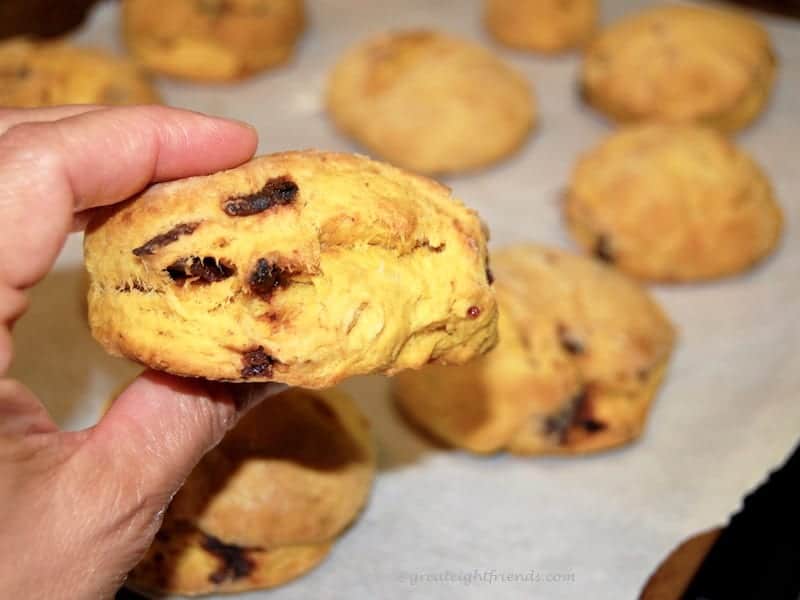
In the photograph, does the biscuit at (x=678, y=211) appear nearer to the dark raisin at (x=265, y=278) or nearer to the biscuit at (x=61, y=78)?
the biscuit at (x=61, y=78)

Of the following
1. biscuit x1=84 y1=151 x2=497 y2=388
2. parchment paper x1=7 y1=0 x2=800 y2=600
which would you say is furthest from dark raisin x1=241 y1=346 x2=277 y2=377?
parchment paper x1=7 y1=0 x2=800 y2=600

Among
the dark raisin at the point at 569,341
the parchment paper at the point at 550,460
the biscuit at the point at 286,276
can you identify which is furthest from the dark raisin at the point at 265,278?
the dark raisin at the point at 569,341

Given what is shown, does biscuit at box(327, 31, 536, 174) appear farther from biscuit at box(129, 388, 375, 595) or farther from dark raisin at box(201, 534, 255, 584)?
dark raisin at box(201, 534, 255, 584)

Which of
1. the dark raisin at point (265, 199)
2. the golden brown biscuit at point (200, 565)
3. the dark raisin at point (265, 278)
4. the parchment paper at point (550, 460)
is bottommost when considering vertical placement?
the parchment paper at point (550, 460)

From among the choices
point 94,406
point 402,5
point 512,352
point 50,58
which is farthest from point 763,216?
point 50,58

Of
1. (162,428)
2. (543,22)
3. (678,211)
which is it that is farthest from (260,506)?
(543,22)

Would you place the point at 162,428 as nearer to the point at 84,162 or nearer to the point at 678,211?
the point at 84,162

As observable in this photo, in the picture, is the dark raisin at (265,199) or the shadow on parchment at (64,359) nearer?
the dark raisin at (265,199)
